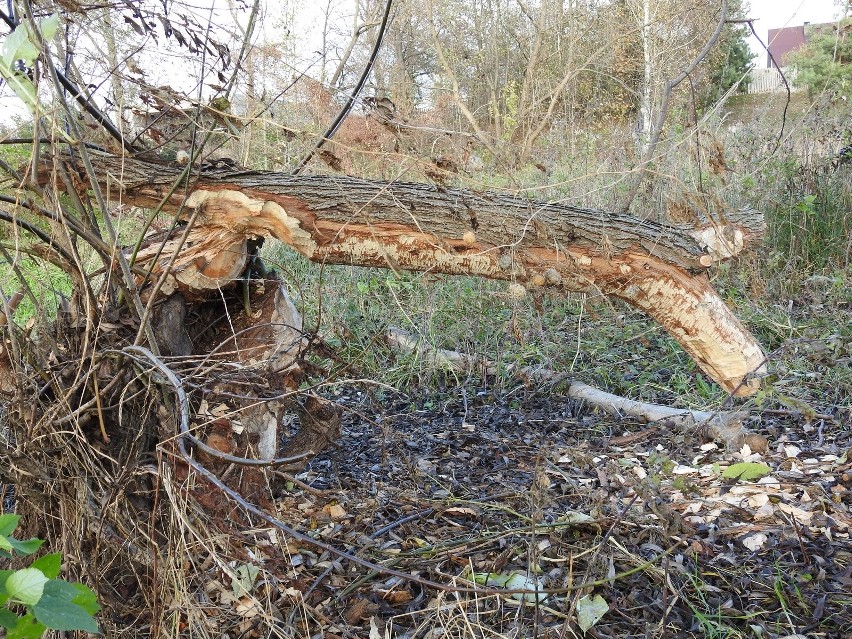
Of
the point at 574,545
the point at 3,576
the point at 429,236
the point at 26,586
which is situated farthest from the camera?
the point at 429,236

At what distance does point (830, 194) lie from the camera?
5066 mm

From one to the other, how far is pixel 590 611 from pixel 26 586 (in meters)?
1.44

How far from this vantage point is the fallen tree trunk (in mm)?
2545

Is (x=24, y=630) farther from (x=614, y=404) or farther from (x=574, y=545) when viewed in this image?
(x=614, y=404)

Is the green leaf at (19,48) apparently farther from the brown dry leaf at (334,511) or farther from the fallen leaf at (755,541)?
the fallen leaf at (755,541)

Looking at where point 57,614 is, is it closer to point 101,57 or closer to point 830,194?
point 101,57

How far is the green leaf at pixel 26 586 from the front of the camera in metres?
0.79

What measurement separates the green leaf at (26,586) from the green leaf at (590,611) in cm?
138

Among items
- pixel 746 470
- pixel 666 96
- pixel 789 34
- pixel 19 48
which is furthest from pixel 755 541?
pixel 789 34

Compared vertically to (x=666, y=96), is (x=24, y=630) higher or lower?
lower

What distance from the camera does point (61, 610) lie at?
87 cm

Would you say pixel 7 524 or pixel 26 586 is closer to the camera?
pixel 26 586

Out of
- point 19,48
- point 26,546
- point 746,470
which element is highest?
point 19,48

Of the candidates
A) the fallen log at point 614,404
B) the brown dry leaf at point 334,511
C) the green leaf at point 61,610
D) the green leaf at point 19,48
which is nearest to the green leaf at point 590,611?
the fallen log at point 614,404
